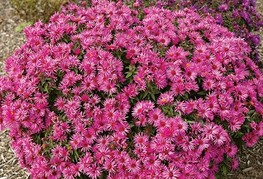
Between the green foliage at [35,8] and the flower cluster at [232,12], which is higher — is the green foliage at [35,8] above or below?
below

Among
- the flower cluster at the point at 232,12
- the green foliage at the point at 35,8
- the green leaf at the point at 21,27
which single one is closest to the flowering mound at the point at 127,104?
the flower cluster at the point at 232,12

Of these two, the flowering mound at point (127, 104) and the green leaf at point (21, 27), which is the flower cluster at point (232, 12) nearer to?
the flowering mound at point (127, 104)

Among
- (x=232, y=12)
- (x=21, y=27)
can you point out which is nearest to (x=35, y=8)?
(x=21, y=27)

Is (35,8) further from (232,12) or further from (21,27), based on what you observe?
(232,12)

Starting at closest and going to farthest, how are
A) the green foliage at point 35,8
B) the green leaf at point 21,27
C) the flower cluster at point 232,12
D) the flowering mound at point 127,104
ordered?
the flowering mound at point 127,104
the flower cluster at point 232,12
the green foliage at point 35,8
the green leaf at point 21,27

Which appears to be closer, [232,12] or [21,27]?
[232,12]

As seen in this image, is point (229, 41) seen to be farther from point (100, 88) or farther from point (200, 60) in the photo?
point (100, 88)
